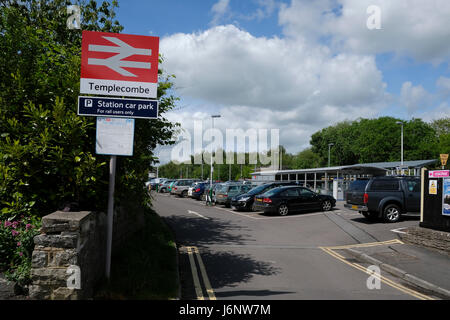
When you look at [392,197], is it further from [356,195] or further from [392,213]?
[356,195]

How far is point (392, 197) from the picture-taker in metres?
13.7

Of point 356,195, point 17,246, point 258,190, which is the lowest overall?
point 17,246

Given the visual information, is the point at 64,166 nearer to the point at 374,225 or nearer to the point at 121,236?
the point at 121,236

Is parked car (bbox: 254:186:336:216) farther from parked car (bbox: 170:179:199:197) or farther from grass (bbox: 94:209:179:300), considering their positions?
parked car (bbox: 170:179:199:197)

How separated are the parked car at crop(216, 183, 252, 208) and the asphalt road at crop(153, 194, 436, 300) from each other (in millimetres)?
7720

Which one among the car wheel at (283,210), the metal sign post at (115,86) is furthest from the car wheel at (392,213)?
the metal sign post at (115,86)

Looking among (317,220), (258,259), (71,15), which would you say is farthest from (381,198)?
(71,15)

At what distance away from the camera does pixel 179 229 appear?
12.6m

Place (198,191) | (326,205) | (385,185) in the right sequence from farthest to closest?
1. (198,191)
2. (326,205)
3. (385,185)

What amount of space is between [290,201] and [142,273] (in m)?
12.9

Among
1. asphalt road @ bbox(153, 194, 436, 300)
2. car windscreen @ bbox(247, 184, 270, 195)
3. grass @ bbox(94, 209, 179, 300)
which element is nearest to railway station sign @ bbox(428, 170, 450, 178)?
asphalt road @ bbox(153, 194, 436, 300)

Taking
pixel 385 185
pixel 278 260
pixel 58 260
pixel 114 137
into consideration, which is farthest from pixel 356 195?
pixel 58 260

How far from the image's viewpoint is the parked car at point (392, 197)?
1373 cm
